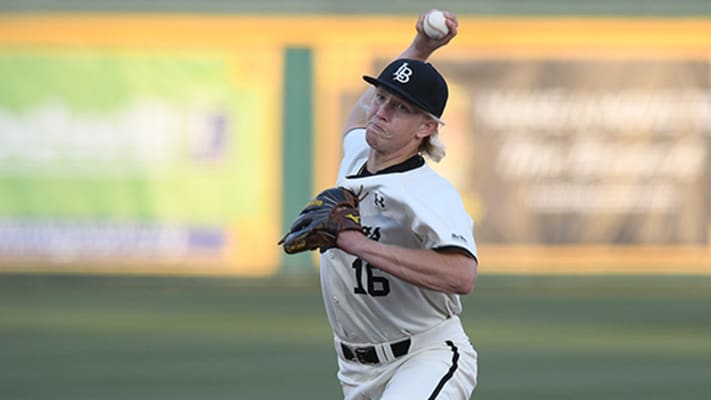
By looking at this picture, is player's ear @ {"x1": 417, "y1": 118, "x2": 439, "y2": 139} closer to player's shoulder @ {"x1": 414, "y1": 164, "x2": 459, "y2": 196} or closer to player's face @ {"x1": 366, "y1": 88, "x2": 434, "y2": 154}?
player's face @ {"x1": 366, "y1": 88, "x2": 434, "y2": 154}

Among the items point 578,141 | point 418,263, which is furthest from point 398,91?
point 578,141

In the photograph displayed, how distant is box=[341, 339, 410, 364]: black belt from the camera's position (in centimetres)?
503

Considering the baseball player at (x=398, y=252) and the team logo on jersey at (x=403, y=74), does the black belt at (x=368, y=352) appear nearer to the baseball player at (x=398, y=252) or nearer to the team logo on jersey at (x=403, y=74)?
the baseball player at (x=398, y=252)

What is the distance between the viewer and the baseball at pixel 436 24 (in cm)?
528

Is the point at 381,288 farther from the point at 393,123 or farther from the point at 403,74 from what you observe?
the point at 403,74

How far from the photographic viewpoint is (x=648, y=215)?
1855cm

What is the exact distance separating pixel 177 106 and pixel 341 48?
2312 millimetres

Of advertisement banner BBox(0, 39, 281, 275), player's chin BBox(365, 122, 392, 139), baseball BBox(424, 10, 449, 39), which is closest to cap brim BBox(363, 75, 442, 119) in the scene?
player's chin BBox(365, 122, 392, 139)

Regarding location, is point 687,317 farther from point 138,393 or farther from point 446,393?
point 446,393

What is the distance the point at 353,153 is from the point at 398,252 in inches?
33.6

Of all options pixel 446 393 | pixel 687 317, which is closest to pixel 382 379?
pixel 446 393

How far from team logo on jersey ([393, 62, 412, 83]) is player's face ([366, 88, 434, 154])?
0.20 feet

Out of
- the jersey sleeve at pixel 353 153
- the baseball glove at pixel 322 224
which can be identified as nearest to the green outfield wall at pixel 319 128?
the jersey sleeve at pixel 353 153

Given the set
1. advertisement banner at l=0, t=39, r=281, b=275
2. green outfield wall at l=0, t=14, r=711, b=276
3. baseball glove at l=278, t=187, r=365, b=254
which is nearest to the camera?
baseball glove at l=278, t=187, r=365, b=254
